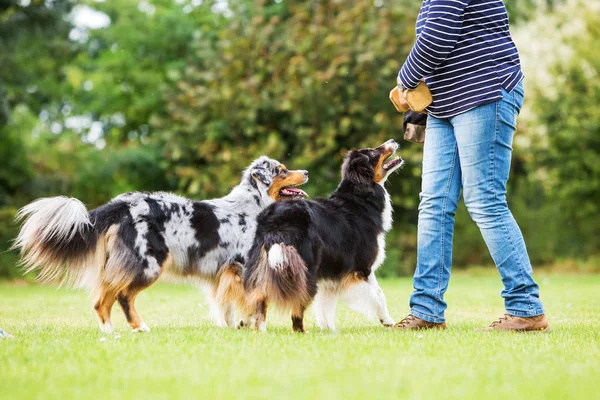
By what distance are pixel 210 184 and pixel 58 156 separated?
4319mm

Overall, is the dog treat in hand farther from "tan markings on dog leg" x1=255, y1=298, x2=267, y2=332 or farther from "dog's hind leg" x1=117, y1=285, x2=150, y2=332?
"dog's hind leg" x1=117, y1=285, x2=150, y2=332

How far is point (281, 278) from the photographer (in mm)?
4719

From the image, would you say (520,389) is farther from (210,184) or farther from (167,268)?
(210,184)

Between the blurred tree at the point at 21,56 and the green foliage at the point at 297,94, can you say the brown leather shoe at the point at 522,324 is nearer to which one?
the green foliage at the point at 297,94

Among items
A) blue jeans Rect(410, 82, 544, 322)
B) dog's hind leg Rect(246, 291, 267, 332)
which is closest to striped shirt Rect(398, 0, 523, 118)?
blue jeans Rect(410, 82, 544, 322)

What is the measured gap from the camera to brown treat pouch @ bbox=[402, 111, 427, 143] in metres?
5.20

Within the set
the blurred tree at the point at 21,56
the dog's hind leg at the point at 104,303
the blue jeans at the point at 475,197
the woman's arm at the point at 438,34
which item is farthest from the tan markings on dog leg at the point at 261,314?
the blurred tree at the point at 21,56

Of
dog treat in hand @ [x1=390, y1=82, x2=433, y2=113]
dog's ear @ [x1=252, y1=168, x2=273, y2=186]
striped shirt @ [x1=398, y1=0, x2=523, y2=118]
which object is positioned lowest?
dog's ear @ [x1=252, y1=168, x2=273, y2=186]

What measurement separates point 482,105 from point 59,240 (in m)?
3.04

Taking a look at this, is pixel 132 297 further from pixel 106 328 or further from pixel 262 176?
pixel 262 176

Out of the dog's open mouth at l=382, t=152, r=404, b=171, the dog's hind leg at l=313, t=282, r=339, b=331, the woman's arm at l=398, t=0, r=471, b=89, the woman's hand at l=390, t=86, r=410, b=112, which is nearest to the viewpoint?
the woman's arm at l=398, t=0, r=471, b=89

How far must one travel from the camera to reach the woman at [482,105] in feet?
14.9

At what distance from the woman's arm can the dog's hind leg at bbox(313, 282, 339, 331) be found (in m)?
1.79

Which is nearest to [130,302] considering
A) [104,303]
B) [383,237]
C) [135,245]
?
[104,303]
